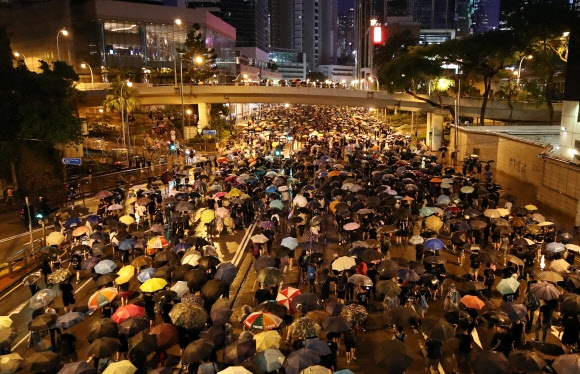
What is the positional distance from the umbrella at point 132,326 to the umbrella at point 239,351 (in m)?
2.13

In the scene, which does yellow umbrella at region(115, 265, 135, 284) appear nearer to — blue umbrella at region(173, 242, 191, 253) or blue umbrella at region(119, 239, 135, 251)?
blue umbrella at region(173, 242, 191, 253)

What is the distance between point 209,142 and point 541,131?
30.3 m

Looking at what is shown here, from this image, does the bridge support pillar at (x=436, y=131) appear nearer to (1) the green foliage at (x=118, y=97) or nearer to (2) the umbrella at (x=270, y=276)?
(1) the green foliage at (x=118, y=97)

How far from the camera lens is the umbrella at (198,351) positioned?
9172 mm

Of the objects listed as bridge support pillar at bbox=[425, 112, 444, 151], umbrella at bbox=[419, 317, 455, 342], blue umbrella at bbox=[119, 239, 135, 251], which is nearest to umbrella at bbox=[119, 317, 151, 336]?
umbrella at bbox=[419, 317, 455, 342]

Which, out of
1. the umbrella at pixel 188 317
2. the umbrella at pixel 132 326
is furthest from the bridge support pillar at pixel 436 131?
the umbrella at pixel 132 326

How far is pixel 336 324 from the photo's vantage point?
10.3m

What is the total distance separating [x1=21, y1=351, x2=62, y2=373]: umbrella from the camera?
9227mm

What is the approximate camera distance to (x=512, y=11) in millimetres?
44031

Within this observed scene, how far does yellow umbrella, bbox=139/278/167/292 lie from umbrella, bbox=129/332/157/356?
2373 millimetres

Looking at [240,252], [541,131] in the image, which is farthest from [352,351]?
[541,131]

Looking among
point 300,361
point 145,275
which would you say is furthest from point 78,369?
point 145,275

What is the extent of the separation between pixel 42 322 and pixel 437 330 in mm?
8043

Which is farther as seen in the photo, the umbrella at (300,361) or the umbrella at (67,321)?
the umbrella at (67,321)
